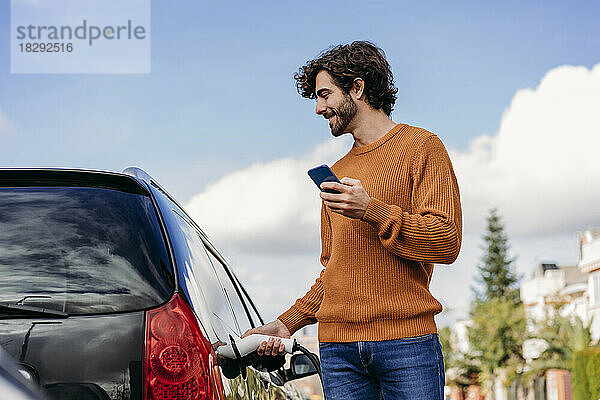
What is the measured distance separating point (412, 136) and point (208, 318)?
1.07 metres

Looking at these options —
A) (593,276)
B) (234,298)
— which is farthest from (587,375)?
(234,298)

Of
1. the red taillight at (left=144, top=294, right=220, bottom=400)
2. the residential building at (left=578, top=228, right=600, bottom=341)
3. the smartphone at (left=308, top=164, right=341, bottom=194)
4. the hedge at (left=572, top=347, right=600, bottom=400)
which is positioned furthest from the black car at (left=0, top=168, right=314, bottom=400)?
the residential building at (left=578, top=228, right=600, bottom=341)

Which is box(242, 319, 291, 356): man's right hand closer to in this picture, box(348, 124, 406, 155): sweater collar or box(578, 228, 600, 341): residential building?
box(348, 124, 406, 155): sweater collar

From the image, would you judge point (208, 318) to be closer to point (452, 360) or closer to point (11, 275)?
point (11, 275)

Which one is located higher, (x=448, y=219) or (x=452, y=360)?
(x=448, y=219)

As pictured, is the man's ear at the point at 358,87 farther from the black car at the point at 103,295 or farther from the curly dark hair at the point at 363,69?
the black car at the point at 103,295

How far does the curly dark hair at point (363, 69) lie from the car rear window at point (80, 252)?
1073 millimetres

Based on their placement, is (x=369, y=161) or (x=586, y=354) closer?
(x=369, y=161)

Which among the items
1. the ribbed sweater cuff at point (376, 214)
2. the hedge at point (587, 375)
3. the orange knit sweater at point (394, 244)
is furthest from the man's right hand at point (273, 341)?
the hedge at point (587, 375)

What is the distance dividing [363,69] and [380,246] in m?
0.69

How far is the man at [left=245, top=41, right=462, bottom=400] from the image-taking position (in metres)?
2.97

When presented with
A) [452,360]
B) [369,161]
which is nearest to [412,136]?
[369,161]

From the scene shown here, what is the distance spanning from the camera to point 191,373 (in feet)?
7.52

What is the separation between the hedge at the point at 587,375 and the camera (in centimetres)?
2502
